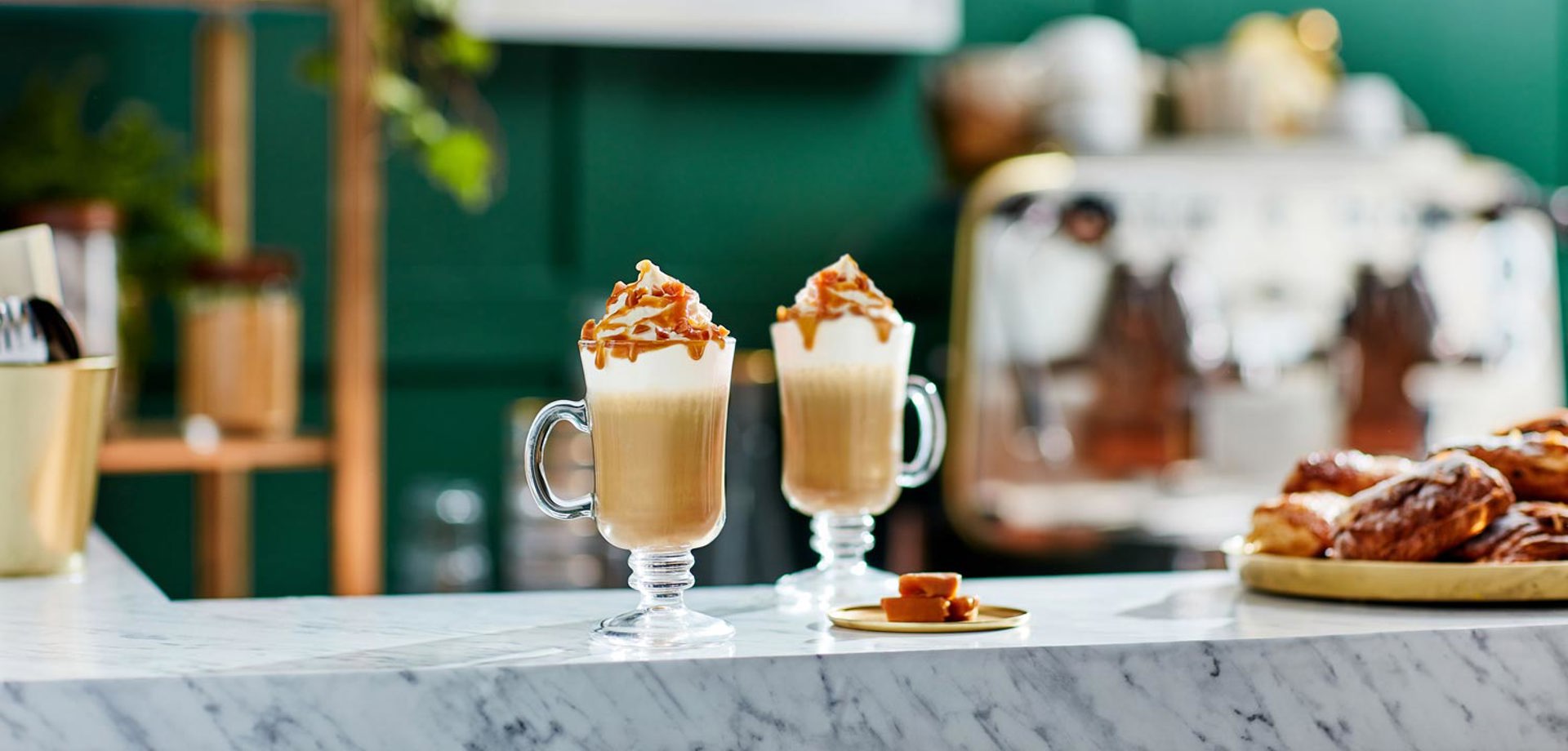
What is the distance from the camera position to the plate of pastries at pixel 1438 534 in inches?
47.3

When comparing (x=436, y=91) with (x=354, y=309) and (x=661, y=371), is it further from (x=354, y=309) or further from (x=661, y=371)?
(x=661, y=371)

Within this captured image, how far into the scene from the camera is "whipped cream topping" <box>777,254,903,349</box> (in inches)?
52.5

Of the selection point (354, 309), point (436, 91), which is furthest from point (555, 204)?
point (354, 309)

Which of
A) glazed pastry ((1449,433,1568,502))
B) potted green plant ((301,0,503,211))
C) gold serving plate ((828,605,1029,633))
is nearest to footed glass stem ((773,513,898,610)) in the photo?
gold serving plate ((828,605,1029,633))

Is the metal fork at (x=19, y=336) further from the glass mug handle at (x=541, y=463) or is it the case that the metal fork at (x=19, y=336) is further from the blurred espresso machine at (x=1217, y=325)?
the blurred espresso machine at (x=1217, y=325)

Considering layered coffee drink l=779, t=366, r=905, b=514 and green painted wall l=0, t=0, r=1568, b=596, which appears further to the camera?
green painted wall l=0, t=0, r=1568, b=596

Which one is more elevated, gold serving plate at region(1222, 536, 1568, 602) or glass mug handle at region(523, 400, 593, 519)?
glass mug handle at region(523, 400, 593, 519)

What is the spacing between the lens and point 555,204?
11.1 feet

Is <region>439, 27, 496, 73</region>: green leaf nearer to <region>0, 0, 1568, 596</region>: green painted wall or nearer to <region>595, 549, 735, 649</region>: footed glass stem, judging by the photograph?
<region>0, 0, 1568, 596</region>: green painted wall

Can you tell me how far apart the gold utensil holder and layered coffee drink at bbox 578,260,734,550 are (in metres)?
0.60

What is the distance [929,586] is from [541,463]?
0.26 meters

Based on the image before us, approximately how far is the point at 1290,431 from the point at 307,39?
1952 mm

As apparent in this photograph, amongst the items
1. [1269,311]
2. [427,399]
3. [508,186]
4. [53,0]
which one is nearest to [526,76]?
[508,186]

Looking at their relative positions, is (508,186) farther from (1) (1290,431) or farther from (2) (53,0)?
(1) (1290,431)
